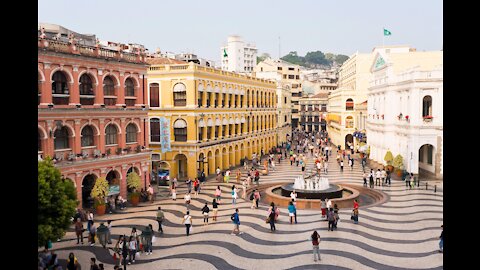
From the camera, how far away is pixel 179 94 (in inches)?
1724

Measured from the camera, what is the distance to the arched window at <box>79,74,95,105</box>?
98.3 feet

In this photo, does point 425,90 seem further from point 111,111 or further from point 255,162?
point 111,111

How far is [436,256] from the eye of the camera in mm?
19594

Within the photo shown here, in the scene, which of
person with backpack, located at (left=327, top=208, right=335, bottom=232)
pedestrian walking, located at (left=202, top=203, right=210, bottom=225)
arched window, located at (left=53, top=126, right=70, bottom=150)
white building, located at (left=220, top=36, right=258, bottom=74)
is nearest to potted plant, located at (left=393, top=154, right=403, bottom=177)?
person with backpack, located at (left=327, top=208, right=335, bottom=232)

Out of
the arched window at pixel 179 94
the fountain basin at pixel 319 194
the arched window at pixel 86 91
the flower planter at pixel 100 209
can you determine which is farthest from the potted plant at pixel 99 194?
the arched window at pixel 179 94

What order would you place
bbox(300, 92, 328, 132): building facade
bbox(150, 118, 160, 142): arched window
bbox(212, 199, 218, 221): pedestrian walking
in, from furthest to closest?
bbox(300, 92, 328, 132): building facade
bbox(150, 118, 160, 142): arched window
bbox(212, 199, 218, 221): pedestrian walking

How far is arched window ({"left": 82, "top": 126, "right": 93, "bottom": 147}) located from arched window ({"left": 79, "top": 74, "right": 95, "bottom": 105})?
Result: 5.88 ft

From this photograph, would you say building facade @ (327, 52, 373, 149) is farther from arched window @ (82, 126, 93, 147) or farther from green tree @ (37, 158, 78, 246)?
green tree @ (37, 158, 78, 246)

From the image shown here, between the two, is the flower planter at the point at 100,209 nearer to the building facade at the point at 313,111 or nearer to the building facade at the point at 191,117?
the building facade at the point at 191,117

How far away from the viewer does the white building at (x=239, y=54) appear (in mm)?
172000
